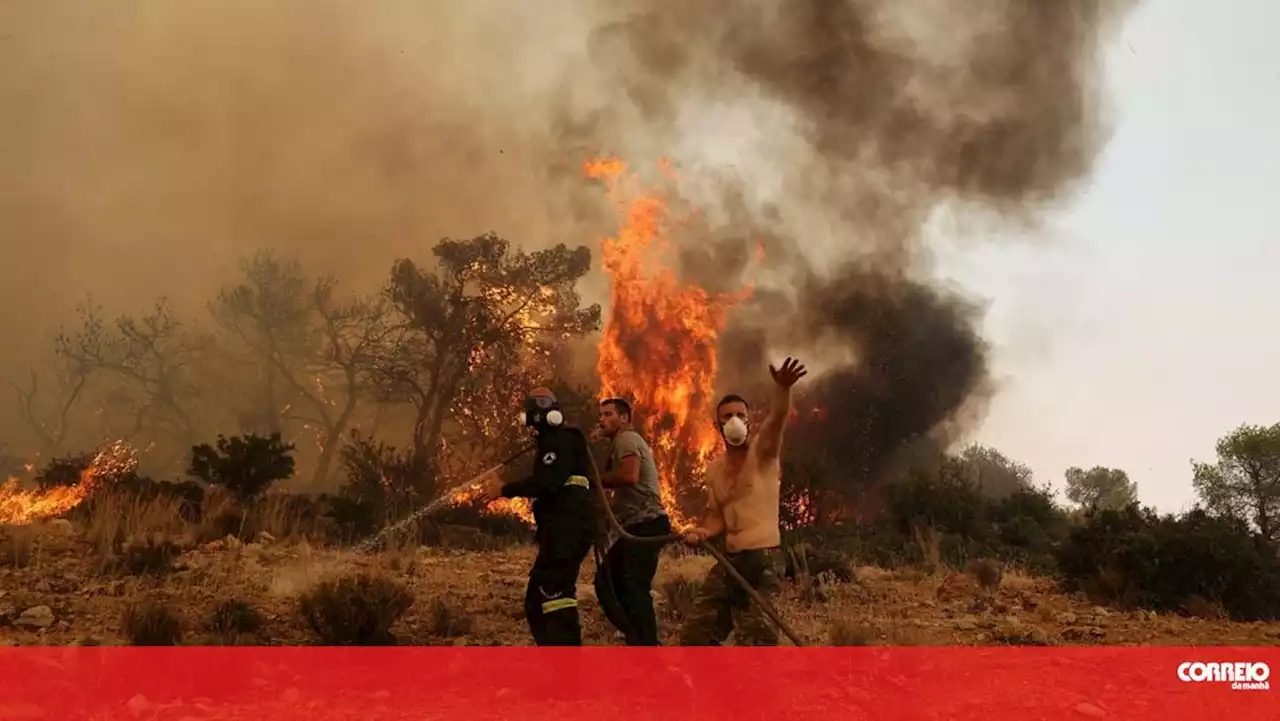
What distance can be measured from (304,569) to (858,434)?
20.1 m

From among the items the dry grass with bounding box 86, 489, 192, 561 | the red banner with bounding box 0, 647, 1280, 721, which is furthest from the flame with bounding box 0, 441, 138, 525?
the red banner with bounding box 0, 647, 1280, 721

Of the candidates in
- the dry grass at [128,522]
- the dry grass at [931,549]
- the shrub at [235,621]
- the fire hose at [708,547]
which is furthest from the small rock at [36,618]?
the dry grass at [931,549]

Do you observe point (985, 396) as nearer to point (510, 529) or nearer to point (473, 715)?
point (510, 529)

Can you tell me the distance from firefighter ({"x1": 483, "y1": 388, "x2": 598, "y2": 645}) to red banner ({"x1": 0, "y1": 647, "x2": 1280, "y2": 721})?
0.24 meters

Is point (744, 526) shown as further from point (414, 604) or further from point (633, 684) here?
point (414, 604)

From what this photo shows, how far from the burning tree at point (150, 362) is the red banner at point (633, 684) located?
25.6 meters

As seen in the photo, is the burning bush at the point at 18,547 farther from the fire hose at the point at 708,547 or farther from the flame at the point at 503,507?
the flame at the point at 503,507

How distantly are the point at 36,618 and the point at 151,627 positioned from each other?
1544 millimetres

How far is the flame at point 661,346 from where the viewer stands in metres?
21.3

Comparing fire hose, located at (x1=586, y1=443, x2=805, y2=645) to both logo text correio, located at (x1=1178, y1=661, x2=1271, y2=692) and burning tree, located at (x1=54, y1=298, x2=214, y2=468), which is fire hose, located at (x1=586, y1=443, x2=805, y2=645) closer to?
logo text correio, located at (x1=1178, y1=661, x2=1271, y2=692)

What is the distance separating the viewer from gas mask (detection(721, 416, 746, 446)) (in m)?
5.36

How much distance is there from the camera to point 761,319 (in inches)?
1141

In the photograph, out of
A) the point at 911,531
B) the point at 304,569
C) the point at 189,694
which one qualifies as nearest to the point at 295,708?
the point at 189,694

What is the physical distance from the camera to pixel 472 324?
2489 centimetres
